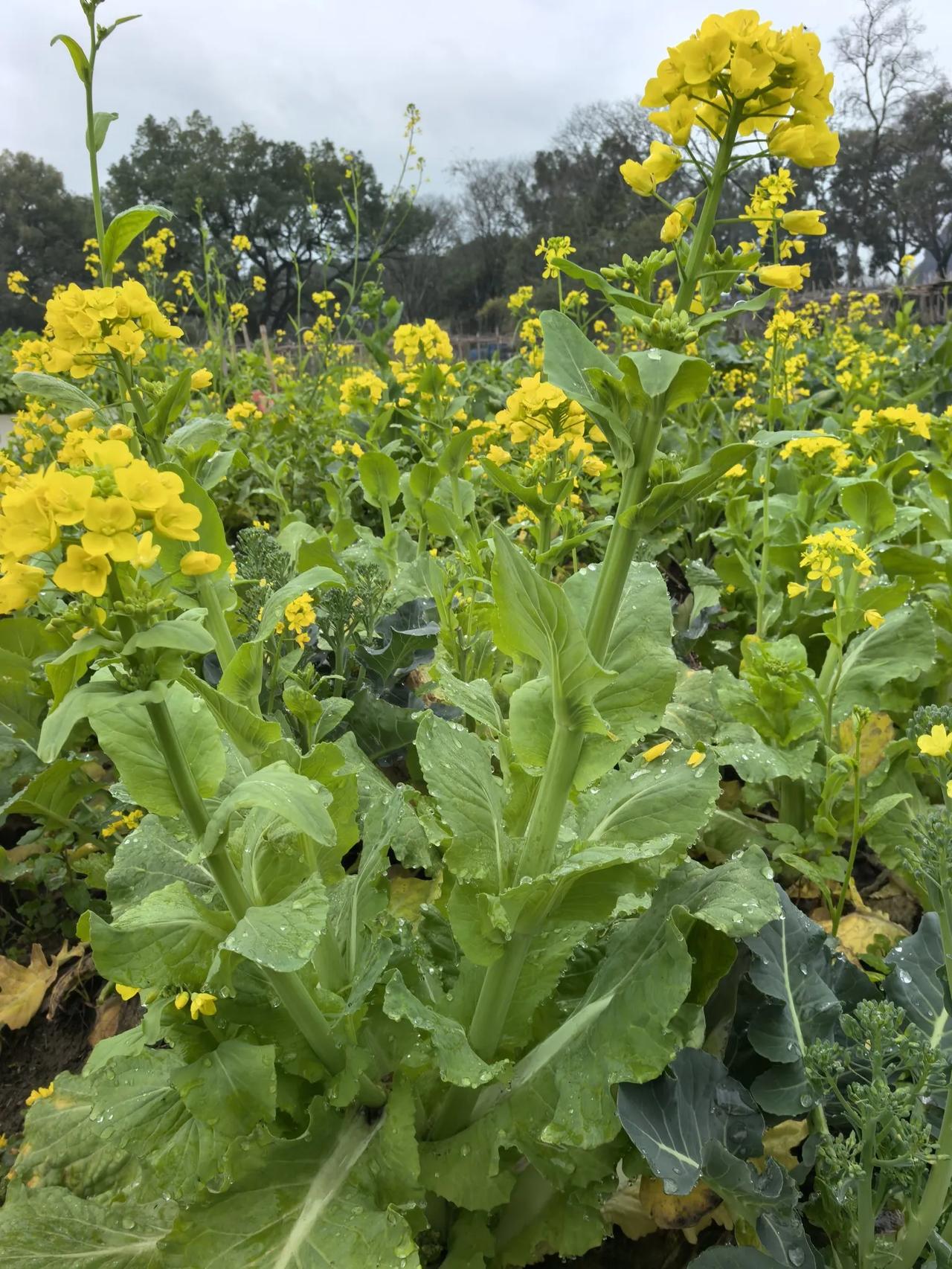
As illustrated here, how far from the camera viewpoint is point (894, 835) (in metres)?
2.27

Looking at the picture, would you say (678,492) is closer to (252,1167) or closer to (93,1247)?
(252,1167)

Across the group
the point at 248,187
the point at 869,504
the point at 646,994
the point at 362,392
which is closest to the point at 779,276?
the point at 646,994

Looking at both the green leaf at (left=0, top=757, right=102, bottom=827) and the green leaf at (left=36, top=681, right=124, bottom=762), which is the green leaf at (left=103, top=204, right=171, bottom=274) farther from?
the green leaf at (left=0, top=757, right=102, bottom=827)

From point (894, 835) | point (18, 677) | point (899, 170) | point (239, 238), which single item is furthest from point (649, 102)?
point (899, 170)

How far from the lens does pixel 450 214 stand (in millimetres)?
39625

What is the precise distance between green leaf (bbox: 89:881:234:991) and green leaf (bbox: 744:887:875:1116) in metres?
0.92

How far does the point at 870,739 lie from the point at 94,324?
2459mm

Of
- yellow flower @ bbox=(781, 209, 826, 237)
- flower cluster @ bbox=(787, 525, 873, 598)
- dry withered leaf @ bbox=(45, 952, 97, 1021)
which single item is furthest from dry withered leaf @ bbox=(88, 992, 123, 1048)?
yellow flower @ bbox=(781, 209, 826, 237)

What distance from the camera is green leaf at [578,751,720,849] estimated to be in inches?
51.5

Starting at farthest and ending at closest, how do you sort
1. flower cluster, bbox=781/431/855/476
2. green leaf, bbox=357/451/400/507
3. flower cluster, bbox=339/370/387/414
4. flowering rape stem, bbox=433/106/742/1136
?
1. flower cluster, bbox=339/370/387/414
2. green leaf, bbox=357/451/400/507
3. flower cluster, bbox=781/431/855/476
4. flowering rape stem, bbox=433/106/742/1136

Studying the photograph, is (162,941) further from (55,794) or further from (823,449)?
(823,449)

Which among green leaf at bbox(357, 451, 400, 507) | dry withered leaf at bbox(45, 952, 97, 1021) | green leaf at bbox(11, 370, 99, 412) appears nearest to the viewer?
green leaf at bbox(11, 370, 99, 412)

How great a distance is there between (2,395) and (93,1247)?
54.5 ft

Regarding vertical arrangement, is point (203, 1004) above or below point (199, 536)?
below
